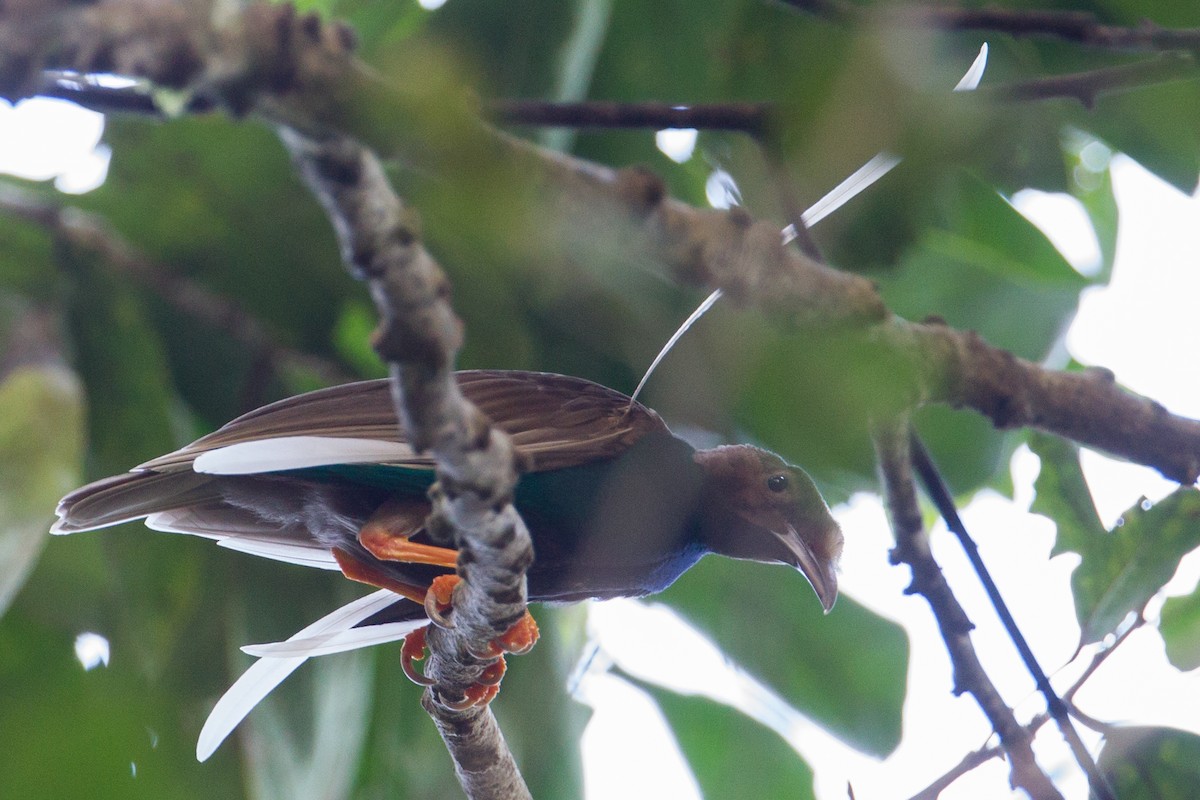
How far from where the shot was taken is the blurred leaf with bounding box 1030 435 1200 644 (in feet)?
6.61

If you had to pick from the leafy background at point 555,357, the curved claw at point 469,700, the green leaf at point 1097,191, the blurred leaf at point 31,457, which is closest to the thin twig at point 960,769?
the leafy background at point 555,357

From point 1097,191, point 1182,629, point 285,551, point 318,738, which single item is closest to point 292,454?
point 285,551

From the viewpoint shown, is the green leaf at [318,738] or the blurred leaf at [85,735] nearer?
the blurred leaf at [85,735]

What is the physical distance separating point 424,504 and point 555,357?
1.67 feet

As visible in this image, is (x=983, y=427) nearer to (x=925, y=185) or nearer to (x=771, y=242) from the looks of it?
(x=771, y=242)

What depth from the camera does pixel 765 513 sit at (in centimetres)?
270

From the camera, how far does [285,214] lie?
8.46ft

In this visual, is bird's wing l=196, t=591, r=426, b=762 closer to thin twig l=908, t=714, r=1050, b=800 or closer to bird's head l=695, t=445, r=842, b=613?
bird's head l=695, t=445, r=842, b=613

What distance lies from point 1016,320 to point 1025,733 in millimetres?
1498

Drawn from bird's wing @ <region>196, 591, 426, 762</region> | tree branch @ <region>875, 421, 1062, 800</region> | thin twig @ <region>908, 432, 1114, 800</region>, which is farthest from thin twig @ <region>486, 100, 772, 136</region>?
bird's wing @ <region>196, 591, 426, 762</region>

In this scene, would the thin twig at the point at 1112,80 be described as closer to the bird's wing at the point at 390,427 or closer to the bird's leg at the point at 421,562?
the bird's wing at the point at 390,427

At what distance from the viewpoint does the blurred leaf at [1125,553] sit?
202cm

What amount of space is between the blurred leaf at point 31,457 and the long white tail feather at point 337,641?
458 millimetres

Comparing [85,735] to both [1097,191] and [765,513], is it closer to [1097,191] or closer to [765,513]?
[765,513]
